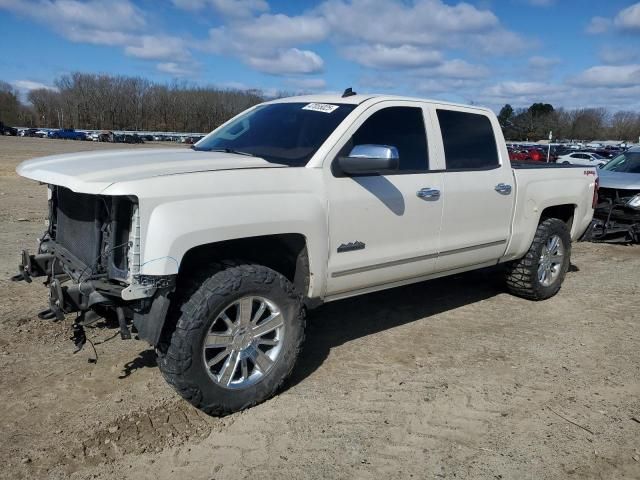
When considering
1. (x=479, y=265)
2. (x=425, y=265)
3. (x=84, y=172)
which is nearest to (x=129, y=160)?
(x=84, y=172)

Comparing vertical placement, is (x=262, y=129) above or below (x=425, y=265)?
above

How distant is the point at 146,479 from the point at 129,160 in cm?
191

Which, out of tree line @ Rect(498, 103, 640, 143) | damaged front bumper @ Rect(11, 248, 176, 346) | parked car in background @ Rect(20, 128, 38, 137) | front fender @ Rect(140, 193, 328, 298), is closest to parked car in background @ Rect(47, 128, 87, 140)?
parked car in background @ Rect(20, 128, 38, 137)

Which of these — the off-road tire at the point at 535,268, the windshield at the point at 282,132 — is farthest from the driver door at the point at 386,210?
the off-road tire at the point at 535,268

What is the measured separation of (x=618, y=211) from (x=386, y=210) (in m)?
7.57

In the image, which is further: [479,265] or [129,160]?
[479,265]

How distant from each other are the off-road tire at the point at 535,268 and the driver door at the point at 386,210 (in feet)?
5.68

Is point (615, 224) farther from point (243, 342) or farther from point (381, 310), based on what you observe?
point (243, 342)

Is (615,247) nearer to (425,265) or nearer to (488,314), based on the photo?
(488,314)

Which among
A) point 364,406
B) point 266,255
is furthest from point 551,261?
point 266,255

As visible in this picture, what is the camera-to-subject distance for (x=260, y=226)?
3.51 m

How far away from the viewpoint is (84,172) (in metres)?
3.35

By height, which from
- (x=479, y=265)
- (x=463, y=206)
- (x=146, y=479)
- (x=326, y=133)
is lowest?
(x=146, y=479)

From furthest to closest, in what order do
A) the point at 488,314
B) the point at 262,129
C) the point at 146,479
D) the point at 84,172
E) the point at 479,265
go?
the point at 488,314 < the point at 479,265 < the point at 262,129 < the point at 84,172 < the point at 146,479
